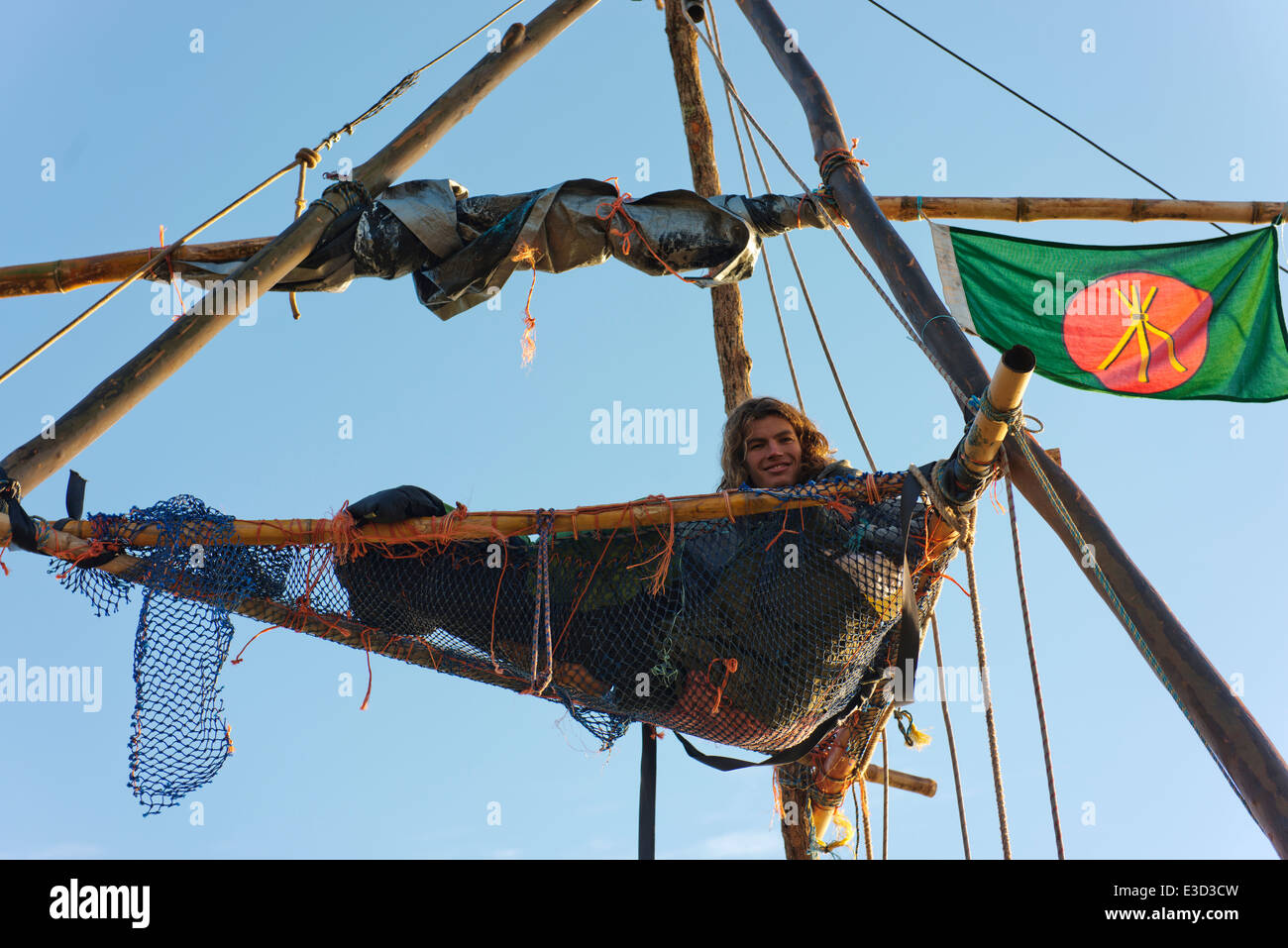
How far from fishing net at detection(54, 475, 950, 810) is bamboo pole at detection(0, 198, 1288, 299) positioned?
156cm

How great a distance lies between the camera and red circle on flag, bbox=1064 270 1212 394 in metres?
4.31

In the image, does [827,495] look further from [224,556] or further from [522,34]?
[522,34]

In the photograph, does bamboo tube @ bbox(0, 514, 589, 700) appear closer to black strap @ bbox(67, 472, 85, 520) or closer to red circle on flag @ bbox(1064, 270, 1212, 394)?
black strap @ bbox(67, 472, 85, 520)

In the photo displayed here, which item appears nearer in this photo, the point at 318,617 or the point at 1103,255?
the point at 318,617

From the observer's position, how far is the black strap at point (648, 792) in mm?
3805

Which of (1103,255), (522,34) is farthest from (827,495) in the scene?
(522,34)

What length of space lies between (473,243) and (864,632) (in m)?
1.97

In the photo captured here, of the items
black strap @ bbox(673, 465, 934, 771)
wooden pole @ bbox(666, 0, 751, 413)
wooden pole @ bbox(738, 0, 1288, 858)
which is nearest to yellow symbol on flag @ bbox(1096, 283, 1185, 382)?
wooden pole @ bbox(738, 0, 1288, 858)

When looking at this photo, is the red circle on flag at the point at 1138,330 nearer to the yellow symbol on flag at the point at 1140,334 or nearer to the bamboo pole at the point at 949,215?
the yellow symbol on flag at the point at 1140,334

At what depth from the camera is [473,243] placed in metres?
4.46

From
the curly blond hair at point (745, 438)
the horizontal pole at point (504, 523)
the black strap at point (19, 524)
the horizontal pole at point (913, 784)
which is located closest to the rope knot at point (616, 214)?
the curly blond hair at point (745, 438)
